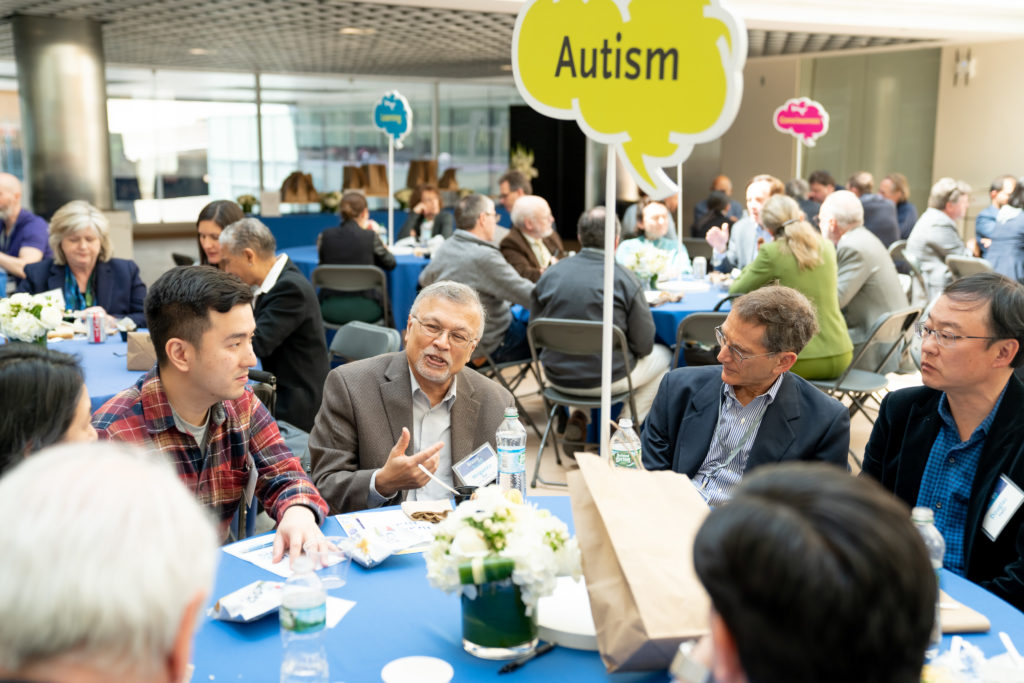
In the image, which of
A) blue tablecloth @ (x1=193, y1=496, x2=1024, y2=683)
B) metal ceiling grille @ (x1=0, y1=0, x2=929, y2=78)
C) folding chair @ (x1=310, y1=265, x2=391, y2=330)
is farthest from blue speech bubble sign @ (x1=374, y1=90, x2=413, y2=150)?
blue tablecloth @ (x1=193, y1=496, x2=1024, y2=683)

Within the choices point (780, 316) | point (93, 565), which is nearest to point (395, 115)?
point (780, 316)

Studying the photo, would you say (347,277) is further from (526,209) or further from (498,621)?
(498,621)

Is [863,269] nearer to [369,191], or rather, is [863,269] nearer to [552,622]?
[552,622]

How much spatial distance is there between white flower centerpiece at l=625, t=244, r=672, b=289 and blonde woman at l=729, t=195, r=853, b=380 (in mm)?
1091

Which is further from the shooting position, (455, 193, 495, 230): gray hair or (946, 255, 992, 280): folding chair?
(946, 255, 992, 280): folding chair

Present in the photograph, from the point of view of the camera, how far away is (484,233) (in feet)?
20.4

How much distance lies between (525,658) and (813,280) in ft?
12.6

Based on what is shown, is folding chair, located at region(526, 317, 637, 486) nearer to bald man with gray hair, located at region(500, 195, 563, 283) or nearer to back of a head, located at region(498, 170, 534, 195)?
bald man with gray hair, located at region(500, 195, 563, 283)

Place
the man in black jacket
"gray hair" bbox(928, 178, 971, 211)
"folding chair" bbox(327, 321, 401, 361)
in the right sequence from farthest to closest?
"gray hair" bbox(928, 178, 971, 211) < the man in black jacket < "folding chair" bbox(327, 321, 401, 361)

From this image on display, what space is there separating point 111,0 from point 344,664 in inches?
334

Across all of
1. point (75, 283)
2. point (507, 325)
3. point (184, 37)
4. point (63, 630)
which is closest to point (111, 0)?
point (184, 37)

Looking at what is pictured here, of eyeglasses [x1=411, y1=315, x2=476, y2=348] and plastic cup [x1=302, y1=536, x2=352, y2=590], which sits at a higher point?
eyeglasses [x1=411, y1=315, x2=476, y2=348]

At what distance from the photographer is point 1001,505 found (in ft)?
6.70

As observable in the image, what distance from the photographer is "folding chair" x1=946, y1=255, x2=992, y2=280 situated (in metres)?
6.61
